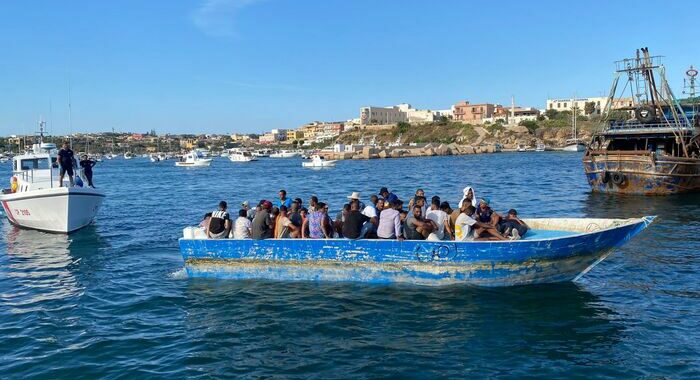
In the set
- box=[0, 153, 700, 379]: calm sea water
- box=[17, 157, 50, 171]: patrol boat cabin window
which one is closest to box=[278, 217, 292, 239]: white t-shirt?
box=[0, 153, 700, 379]: calm sea water

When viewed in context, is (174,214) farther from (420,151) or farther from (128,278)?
(420,151)

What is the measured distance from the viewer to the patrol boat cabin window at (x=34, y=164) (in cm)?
2498

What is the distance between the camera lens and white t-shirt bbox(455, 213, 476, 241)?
12.4m

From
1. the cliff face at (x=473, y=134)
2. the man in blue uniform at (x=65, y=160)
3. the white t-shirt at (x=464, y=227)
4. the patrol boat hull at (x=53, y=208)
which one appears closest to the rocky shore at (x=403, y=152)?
the cliff face at (x=473, y=134)

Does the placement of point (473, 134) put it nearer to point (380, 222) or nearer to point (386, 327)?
point (380, 222)

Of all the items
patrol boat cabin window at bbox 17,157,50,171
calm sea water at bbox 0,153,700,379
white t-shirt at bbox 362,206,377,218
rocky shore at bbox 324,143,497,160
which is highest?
rocky shore at bbox 324,143,497,160

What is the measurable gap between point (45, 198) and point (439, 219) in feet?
55.3

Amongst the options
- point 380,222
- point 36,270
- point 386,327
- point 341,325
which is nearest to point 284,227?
point 380,222

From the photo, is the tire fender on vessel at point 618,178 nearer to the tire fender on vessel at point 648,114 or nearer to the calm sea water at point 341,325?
the tire fender on vessel at point 648,114

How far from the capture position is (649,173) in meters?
31.8

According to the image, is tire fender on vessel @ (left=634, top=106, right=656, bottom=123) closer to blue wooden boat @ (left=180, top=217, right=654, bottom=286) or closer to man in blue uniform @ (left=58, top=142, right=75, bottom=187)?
blue wooden boat @ (left=180, top=217, right=654, bottom=286)

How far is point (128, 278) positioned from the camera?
1545 centimetres

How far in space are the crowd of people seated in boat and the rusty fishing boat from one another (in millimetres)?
21821

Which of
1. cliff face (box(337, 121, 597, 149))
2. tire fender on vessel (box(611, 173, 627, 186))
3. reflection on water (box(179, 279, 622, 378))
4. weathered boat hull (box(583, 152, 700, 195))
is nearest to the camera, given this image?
reflection on water (box(179, 279, 622, 378))
